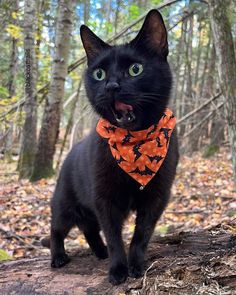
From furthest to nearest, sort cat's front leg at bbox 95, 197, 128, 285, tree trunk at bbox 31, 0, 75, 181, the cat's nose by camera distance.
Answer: tree trunk at bbox 31, 0, 75, 181 → cat's front leg at bbox 95, 197, 128, 285 → the cat's nose

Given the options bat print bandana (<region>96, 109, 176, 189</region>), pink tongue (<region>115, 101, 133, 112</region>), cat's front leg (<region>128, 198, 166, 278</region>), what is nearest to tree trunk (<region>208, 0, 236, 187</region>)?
bat print bandana (<region>96, 109, 176, 189</region>)

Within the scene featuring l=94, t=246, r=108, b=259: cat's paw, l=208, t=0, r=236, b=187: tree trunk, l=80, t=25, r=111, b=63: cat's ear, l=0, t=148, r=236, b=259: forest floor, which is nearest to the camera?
l=80, t=25, r=111, b=63: cat's ear

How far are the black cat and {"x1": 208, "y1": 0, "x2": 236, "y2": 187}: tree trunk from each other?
1544 mm

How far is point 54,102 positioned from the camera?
26.0ft

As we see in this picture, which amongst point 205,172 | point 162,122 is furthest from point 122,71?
point 205,172

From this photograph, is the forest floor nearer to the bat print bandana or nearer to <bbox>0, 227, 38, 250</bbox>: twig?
<bbox>0, 227, 38, 250</bbox>: twig

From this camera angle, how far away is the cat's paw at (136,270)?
2.52 meters

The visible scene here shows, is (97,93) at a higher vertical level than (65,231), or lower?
higher

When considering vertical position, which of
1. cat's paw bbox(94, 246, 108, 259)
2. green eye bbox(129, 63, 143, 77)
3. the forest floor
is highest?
green eye bbox(129, 63, 143, 77)

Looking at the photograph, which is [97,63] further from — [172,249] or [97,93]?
[172,249]

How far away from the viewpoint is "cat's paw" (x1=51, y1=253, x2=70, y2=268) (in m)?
3.12

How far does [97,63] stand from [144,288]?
58.0 inches

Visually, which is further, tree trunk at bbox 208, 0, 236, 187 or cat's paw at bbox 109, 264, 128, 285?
tree trunk at bbox 208, 0, 236, 187

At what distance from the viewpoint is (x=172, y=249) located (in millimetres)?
2914
